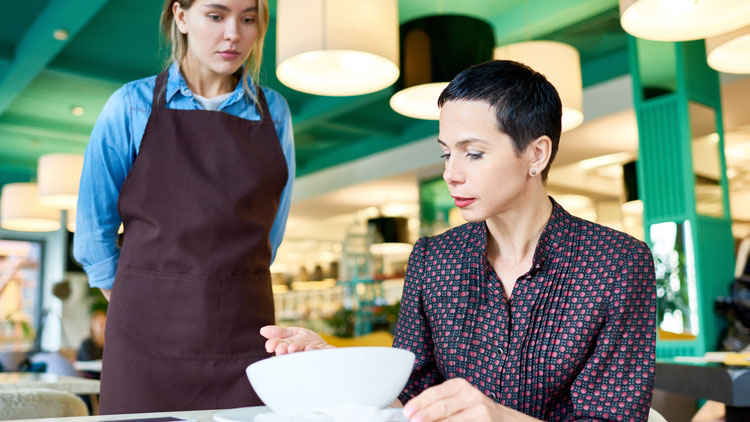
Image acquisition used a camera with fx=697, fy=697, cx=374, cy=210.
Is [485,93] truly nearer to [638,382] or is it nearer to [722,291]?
[638,382]

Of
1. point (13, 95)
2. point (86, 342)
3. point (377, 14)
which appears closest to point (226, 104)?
point (377, 14)

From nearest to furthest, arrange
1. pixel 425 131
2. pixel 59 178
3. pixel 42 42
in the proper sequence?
pixel 42 42 → pixel 59 178 → pixel 425 131

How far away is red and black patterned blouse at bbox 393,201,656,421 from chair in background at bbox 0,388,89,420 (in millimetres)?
866

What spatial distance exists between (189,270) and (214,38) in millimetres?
498

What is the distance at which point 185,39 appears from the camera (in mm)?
1575

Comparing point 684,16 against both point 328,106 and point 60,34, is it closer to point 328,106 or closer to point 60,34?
point 60,34

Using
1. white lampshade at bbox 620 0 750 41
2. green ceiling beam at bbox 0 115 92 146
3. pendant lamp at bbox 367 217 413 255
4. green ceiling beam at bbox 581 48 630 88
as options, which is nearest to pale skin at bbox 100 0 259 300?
white lampshade at bbox 620 0 750 41

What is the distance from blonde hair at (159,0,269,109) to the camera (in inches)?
60.1

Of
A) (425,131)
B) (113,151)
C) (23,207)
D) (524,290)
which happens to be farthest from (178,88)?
(425,131)

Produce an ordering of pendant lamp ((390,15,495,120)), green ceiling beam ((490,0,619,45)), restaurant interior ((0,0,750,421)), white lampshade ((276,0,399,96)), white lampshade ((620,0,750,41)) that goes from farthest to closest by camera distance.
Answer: green ceiling beam ((490,0,619,45)) → pendant lamp ((390,15,495,120)) → restaurant interior ((0,0,750,421)) → white lampshade ((276,0,399,96)) → white lampshade ((620,0,750,41))

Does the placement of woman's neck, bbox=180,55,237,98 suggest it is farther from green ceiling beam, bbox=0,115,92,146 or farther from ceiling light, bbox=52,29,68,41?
green ceiling beam, bbox=0,115,92,146

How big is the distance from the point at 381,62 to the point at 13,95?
5.13 metres

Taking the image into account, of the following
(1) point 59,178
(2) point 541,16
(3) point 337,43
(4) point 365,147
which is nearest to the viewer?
(3) point 337,43

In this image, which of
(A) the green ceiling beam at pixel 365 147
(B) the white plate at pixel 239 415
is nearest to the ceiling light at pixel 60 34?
(A) the green ceiling beam at pixel 365 147
